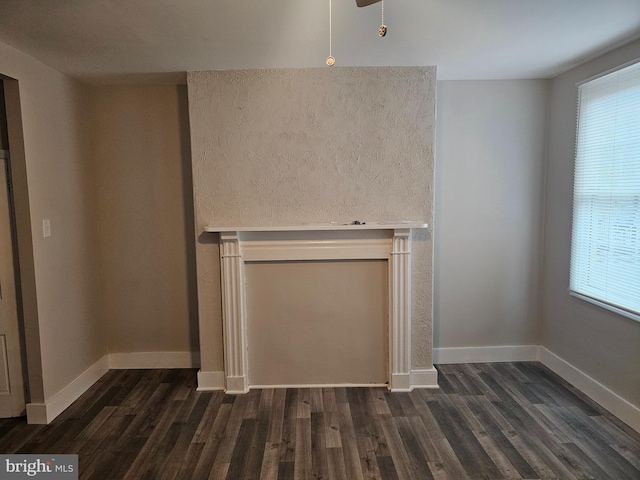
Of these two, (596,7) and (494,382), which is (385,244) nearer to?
(494,382)

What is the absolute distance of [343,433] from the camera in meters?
2.53

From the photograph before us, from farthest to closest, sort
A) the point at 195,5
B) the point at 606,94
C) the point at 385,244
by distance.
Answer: the point at 385,244
the point at 606,94
the point at 195,5

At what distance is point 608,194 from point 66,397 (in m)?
3.98

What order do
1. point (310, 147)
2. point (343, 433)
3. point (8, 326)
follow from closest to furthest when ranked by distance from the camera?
point (343, 433) < point (8, 326) < point (310, 147)

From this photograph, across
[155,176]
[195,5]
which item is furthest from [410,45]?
[155,176]

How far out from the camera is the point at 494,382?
3180 millimetres

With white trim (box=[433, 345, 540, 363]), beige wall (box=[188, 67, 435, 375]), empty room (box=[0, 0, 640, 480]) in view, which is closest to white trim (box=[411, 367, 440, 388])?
empty room (box=[0, 0, 640, 480])

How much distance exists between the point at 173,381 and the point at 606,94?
12.4 ft

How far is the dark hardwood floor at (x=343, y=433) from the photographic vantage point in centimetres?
220

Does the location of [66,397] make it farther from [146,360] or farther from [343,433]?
[343,433]

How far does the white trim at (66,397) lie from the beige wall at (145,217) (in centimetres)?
22

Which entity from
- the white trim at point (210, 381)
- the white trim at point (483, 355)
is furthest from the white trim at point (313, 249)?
the white trim at point (483, 355)

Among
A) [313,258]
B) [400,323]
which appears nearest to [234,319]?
[313,258]

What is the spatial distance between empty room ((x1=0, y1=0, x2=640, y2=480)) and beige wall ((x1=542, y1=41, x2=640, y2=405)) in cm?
2
